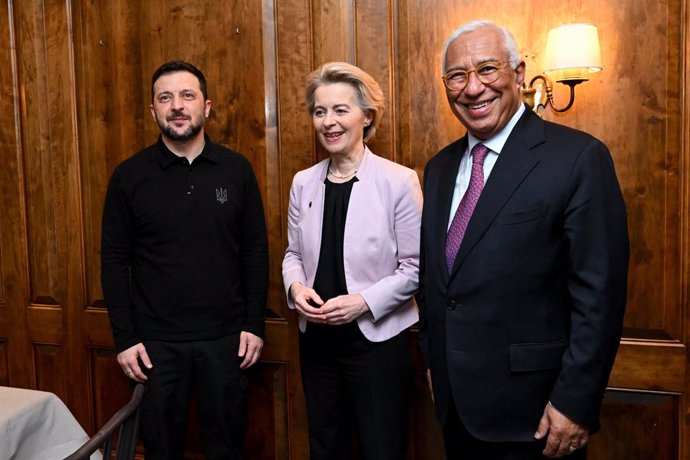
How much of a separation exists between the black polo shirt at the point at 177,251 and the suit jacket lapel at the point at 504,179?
1.04 m

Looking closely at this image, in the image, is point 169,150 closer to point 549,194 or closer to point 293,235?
point 293,235

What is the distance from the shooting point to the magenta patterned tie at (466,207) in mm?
1523

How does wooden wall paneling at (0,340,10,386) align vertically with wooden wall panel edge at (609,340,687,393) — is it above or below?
below

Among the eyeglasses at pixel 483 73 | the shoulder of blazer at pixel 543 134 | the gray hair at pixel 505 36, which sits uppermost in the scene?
the gray hair at pixel 505 36

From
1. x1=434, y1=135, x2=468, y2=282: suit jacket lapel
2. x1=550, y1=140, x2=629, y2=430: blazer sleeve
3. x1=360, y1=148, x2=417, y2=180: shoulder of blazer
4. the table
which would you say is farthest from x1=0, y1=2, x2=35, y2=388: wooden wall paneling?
x1=550, y1=140, x2=629, y2=430: blazer sleeve

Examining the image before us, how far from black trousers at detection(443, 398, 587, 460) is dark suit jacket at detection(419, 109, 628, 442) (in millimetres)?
41

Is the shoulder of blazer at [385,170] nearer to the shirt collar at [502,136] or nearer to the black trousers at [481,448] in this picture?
the shirt collar at [502,136]

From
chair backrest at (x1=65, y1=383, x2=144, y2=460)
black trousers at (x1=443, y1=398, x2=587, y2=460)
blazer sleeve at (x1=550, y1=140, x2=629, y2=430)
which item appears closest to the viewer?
chair backrest at (x1=65, y1=383, x2=144, y2=460)

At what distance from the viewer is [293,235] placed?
7.36 ft

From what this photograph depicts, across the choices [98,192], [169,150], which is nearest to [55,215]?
[98,192]

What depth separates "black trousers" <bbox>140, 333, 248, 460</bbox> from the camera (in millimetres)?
2189

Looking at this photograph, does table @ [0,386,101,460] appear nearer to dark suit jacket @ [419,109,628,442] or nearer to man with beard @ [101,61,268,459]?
man with beard @ [101,61,268,459]

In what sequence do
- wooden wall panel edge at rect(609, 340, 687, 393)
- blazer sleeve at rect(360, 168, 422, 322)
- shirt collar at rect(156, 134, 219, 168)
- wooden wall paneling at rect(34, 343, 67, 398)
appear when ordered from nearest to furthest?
1. blazer sleeve at rect(360, 168, 422, 322)
2. wooden wall panel edge at rect(609, 340, 687, 393)
3. shirt collar at rect(156, 134, 219, 168)
4. wooden wall paneling at rect(34, 343, 67, 398)

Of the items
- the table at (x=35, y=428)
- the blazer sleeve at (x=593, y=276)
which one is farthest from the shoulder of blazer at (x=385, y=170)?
the table at (x=35, y=428)
